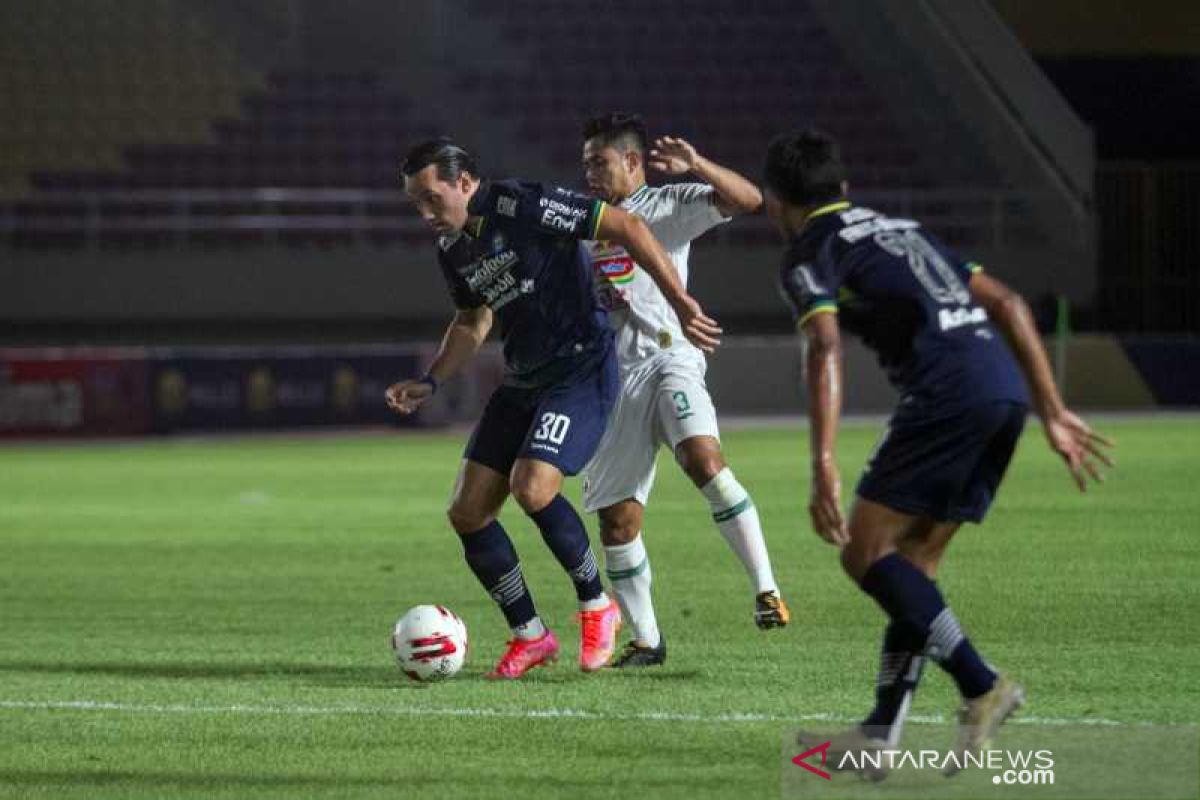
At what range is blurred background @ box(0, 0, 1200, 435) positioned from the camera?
2991 centimetres

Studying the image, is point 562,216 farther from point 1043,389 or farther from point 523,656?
point 1043,389

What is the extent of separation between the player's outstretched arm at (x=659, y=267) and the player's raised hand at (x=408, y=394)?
1.12 meters

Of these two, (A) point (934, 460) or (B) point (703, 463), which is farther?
(B) point (703, 463)

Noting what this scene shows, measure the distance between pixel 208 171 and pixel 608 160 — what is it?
78.2ft

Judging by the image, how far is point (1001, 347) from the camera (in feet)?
20.1

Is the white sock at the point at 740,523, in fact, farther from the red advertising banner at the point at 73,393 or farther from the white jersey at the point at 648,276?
the red advertising banner at the point at 73,393

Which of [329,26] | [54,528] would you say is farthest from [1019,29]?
[54,528]

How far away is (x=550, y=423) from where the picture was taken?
8352 mm

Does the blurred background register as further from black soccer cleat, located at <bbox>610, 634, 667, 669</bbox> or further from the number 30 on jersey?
the number 30 on jersey

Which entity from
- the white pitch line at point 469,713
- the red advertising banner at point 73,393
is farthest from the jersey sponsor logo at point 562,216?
the red advertising banner at point 73,393

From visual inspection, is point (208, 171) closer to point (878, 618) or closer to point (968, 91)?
point (968, 91)

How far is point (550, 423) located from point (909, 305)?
8.50 ft

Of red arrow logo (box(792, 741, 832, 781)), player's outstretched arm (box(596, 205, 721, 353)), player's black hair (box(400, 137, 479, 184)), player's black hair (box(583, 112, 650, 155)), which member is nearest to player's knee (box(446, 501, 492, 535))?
player's outstretched arm (box(596, 205, 721, 353))

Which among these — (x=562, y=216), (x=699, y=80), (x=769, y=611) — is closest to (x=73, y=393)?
(x=699, y=80)
